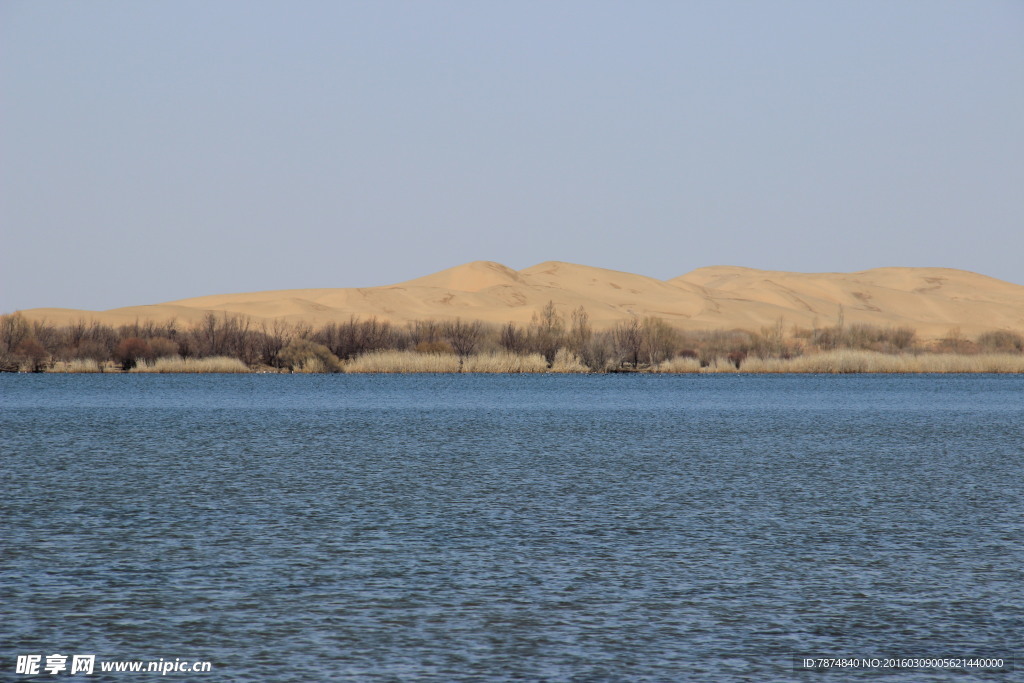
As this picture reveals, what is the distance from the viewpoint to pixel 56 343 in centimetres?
7538

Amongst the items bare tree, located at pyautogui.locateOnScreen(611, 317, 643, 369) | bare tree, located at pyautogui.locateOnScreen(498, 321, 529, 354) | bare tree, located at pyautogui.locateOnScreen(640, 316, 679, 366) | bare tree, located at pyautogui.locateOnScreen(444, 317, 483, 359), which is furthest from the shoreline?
bare tree, located at pyautogui.locateOnScreen(640, 316, 679, 366)

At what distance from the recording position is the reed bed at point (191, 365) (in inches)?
2810

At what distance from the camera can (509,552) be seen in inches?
580

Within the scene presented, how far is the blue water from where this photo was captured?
10219 millimetres

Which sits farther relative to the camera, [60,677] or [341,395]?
[341,395]

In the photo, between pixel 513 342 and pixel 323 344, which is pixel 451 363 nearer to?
pixel 513 342

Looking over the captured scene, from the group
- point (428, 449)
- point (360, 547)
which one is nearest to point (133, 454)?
point (428, 449)

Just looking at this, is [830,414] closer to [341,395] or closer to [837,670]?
[341,395]

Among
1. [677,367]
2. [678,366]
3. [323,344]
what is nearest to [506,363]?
[677,367]

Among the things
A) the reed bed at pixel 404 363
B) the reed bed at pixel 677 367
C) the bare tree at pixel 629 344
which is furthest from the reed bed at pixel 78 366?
the reed bed at pixel 677 367

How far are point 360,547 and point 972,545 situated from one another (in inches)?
305

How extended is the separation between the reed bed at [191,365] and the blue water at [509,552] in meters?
36.8

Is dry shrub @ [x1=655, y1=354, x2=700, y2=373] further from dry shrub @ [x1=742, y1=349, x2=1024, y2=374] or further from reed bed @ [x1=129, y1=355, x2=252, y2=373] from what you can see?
reed bed @ [x1=129, y1=355, x2=252, y2=373]

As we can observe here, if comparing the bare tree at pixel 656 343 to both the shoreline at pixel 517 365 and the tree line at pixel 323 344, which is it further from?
the shoreline at pixel 517 365
